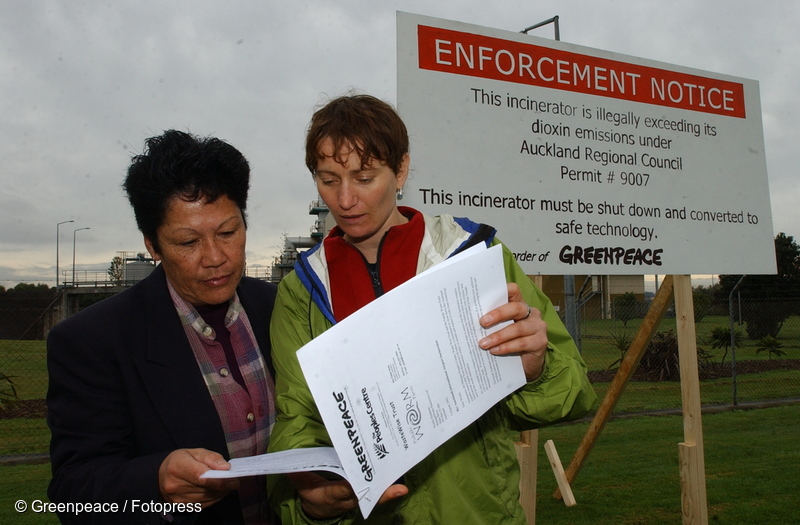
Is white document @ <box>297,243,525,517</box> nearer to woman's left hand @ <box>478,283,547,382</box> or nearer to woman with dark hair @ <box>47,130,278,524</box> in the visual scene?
woman's left hand @ <box>478,283,547,382</box>

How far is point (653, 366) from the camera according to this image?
43.5 ft

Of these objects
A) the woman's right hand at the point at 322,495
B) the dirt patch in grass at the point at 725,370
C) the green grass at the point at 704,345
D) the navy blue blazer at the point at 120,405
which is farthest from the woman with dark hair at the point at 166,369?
the green grass at the point at 704,345

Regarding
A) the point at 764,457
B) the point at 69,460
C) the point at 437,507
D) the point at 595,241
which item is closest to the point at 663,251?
the point at 595,241

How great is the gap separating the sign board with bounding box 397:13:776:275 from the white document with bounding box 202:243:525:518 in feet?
6.14

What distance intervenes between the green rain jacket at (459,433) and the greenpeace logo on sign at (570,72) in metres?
1.74

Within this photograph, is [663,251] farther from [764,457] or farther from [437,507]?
[764,457]

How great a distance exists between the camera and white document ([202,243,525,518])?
1.16 m

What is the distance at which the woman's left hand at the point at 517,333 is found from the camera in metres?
1.42

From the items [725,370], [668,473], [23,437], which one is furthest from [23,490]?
[725,370]

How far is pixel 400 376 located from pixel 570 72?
300cm

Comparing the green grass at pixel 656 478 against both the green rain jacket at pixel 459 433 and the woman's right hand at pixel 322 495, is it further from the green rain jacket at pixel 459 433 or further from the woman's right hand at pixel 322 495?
the woman's right hand at pixel 322 495

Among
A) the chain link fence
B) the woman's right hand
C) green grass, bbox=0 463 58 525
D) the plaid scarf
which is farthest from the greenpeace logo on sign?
green grass, bbox=0 463 58 525

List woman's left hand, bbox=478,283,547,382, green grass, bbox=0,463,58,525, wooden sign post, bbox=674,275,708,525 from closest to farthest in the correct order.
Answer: woman's left hand, bbox=478,283,547,382, wooden sign post, bbox=674,275,708,525, green grass, bbox=0,463,58,525

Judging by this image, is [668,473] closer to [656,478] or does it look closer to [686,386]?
[656,478]
